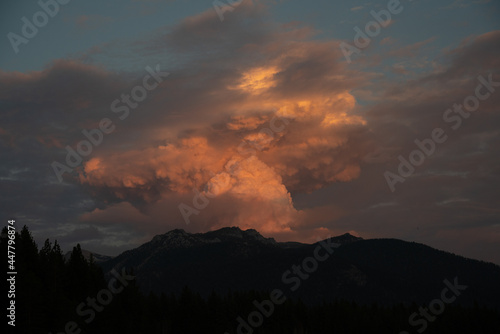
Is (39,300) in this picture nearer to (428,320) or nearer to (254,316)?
(254,316)

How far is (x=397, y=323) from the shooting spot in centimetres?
16200

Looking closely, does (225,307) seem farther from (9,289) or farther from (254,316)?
(9,289)

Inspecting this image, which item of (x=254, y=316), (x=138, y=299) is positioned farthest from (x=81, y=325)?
(x=254, y=316)

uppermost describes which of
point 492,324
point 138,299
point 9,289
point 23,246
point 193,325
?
point 23,246

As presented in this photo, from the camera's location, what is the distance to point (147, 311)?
14550 cm

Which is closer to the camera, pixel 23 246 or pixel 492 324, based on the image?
pixel 23 246

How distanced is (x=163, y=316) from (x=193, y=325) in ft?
31.2

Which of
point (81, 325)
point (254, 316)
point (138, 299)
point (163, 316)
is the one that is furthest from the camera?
point (254, 316)

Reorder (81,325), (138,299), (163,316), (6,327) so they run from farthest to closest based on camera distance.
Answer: (163,316)
(138,299)
(81,325)
(6,327)

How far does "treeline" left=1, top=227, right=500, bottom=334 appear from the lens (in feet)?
310

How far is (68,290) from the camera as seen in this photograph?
115 m

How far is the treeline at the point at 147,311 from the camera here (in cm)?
9462

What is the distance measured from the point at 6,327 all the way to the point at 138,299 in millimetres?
59570

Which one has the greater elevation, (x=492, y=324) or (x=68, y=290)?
(x=68, y=290)
